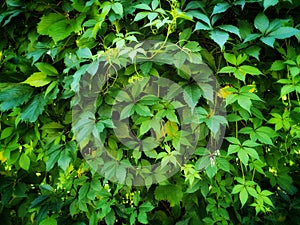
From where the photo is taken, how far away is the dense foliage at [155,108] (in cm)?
148

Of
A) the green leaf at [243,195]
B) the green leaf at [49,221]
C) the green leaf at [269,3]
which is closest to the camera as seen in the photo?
the green leaf at [269,3]

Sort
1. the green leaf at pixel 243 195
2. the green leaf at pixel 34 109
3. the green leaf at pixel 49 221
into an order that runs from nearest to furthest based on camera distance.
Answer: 1. the green leaf at pixel 243 195
2. the green leaf at pixel 34 109
3. the green leaf at pixel 49 221

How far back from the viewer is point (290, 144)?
5.63 ft

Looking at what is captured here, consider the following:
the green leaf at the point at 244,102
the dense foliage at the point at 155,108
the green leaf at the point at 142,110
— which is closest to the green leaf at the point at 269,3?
the dense foliage at the point at 155,108

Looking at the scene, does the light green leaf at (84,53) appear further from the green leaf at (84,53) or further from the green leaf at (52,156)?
the green leaf at (52,156)

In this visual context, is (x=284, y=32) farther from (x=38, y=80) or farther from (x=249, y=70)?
(x=38, y=80)

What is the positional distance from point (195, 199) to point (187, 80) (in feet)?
1.72

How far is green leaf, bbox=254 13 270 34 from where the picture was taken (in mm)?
1502

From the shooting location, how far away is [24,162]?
1799 mm

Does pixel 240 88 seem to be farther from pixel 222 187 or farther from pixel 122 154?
pixel 122 154

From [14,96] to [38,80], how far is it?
124mm

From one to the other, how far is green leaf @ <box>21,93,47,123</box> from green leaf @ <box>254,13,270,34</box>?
914 millimetres

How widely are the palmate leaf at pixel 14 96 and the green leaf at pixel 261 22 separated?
3.19 feet

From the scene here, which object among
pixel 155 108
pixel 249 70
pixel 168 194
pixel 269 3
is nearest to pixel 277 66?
pixel 249 70
